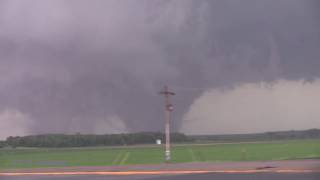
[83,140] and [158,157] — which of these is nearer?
[158,157]

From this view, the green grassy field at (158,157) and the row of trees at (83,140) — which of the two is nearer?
the green grassy field at (158,157)

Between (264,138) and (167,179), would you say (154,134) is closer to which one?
(264,138)

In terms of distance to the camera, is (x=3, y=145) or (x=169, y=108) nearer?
(x=169, y=108)

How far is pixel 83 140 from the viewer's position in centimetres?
17250

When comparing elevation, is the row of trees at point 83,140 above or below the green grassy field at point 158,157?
above

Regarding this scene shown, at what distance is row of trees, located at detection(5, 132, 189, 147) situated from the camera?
164350 millimetres

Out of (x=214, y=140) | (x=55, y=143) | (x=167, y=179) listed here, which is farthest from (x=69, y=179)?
(x=214, y=140)

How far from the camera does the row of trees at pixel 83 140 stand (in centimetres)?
16435

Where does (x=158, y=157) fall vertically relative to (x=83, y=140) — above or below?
below

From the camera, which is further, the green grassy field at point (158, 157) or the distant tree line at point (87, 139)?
the distant tree line at point (87, 139)

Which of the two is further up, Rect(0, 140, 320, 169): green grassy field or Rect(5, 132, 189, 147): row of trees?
Rect(5, 132, 189, 147): row of trees

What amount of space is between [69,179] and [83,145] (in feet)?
464

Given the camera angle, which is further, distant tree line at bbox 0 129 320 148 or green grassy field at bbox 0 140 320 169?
distant tree line at bbox 0 129 320 148

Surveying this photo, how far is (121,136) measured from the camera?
17662cm
